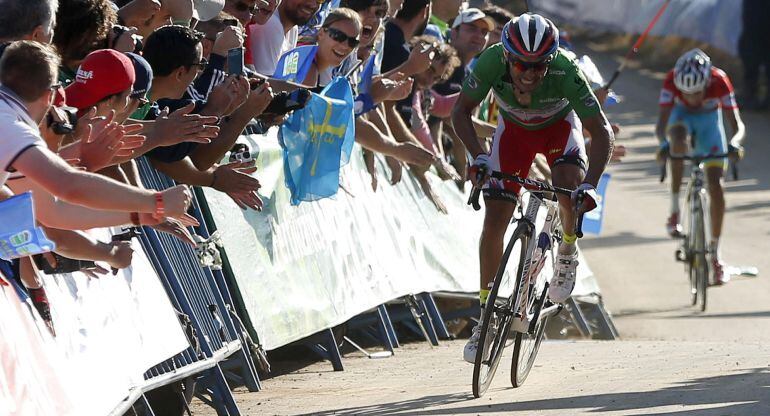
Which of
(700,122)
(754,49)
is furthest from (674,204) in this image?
(754,49)

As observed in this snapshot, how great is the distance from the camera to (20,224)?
17.0 feet

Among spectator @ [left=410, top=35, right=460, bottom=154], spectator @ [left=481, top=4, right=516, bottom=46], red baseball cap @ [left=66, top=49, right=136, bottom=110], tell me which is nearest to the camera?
red baseball cap @ [left=66, top=49, right=136, bottom=110]

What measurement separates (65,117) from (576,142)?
397 cm

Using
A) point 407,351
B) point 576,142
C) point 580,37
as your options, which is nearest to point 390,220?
point 407,351

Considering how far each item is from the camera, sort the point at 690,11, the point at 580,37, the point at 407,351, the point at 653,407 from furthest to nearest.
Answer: the point at 580,37 → the point at 690,11 → the point at 407,351 → the point at 653,407

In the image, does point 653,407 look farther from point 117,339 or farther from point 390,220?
point 390,220

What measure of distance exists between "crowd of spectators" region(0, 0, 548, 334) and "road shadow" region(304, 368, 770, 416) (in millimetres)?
1376

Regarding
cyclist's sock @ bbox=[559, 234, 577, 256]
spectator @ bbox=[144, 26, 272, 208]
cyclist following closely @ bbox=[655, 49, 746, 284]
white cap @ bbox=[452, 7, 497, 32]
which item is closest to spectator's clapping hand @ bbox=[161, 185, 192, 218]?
spectator @ bbox=[144, 26, 272, 208]

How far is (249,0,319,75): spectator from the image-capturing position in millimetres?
9312

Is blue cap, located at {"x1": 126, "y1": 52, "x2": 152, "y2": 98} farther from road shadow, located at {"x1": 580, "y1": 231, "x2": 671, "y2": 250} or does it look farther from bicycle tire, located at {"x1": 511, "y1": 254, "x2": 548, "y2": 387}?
road shadow, located at {"x1": 580, "y1": 231, "x2": 671, "y2": 250}

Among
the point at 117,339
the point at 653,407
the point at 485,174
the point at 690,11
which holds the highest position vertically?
the point at 690,11

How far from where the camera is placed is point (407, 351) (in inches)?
430

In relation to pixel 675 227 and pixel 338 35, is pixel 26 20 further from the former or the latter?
pixel 675 227

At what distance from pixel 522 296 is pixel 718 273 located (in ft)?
24.2
